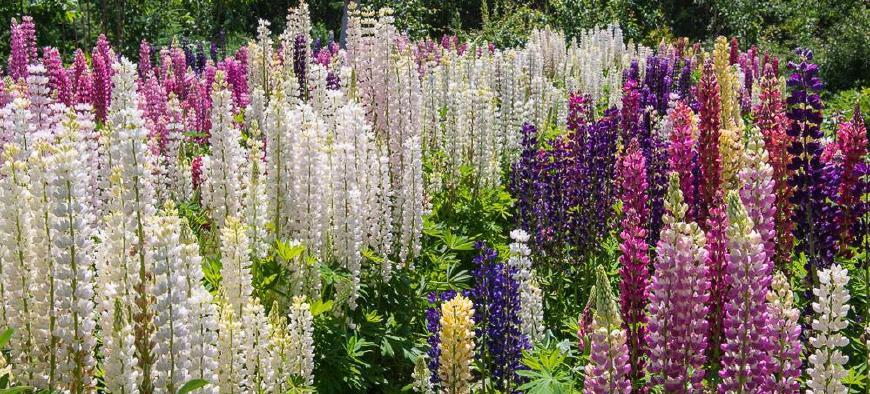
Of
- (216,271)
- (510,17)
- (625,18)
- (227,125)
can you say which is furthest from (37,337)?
(625,18)

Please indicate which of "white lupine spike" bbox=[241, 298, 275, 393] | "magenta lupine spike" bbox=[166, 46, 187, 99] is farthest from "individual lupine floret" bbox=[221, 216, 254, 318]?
"magenta lupine spike" bbox=[166, 46, 187, 99]

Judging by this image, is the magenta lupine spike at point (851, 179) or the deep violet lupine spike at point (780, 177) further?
the magenta lupine spike at point (851, 179)

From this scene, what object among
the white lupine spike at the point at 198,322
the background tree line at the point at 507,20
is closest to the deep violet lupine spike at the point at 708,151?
the white lupine spike at the point at 198,322

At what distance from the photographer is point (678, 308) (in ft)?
11.3

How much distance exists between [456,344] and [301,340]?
0.73 m

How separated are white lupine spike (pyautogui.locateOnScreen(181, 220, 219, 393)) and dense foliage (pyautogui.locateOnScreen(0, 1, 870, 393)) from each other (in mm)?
11

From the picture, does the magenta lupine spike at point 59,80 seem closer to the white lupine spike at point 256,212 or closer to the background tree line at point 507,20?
the white lupine spike at point 256,212

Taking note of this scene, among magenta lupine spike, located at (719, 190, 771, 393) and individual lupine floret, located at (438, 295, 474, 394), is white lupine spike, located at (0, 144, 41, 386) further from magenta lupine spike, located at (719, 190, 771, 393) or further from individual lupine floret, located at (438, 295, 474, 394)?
magenta lupine spike, located at (719, 190, 771, 393)

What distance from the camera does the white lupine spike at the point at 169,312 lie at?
3.11 metres

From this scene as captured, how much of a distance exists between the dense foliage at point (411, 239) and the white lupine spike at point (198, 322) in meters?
0.01

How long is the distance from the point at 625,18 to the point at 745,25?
313 centimetres

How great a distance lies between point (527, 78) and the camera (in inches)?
389

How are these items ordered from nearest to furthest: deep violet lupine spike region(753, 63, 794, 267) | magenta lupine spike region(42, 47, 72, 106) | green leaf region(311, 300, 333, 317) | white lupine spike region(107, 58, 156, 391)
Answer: white lupine spike region(107, 58, 156, 391) → green leaf region(311, 300, 333, 317) → deep violet lupine spike region(753, 63, 794, 267) → magenta lupine spike region(42, 47, 72, 106)

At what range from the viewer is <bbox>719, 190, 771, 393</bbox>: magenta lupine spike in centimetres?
329
